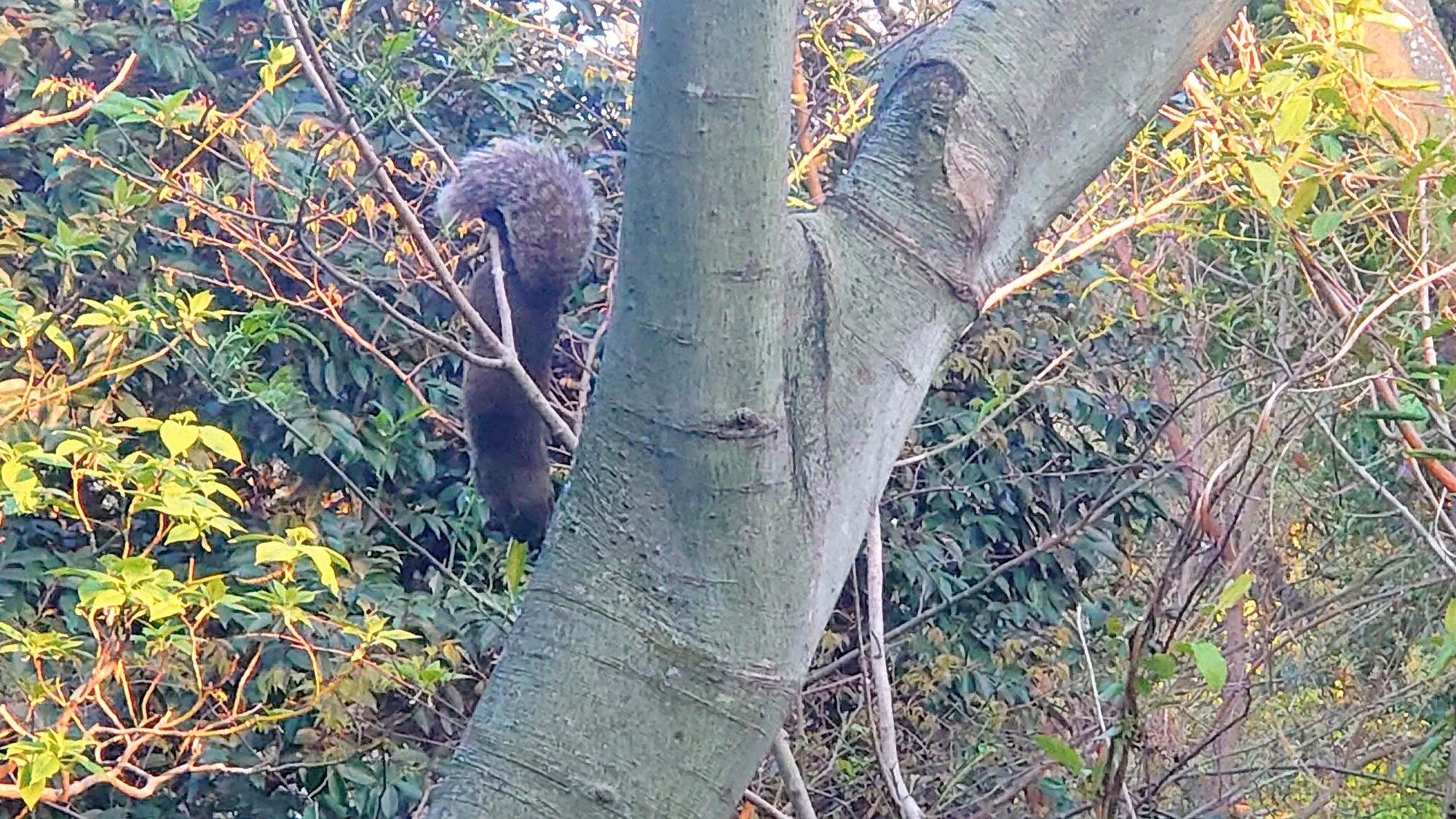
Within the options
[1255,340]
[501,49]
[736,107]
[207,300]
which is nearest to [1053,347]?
[1255,340]

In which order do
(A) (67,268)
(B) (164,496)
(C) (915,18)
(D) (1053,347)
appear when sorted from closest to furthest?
(B) (164,496) → (A) (67,268) → (C) (915,18) → (D) (1053,347)

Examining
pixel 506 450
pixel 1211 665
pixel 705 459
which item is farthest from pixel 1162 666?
pixel 506 450

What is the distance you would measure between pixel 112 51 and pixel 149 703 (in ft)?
4.63

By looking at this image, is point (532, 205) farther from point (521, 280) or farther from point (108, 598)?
point (108, 598)

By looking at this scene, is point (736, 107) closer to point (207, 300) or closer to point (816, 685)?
point (207, 300)

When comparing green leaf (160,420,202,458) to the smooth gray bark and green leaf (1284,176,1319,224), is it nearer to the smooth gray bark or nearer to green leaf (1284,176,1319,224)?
the smooth gray bark

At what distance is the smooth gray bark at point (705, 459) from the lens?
0.78m

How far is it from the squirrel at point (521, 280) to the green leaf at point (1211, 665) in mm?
1133

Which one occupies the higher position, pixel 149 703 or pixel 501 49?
pixel 501 49

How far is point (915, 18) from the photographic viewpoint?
9.84ft

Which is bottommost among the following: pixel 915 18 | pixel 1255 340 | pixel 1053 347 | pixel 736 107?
pixel 1053 347

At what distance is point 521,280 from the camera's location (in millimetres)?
2326

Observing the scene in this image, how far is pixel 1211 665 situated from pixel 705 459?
17.1 inches

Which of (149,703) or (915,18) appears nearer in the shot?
(149,703)
